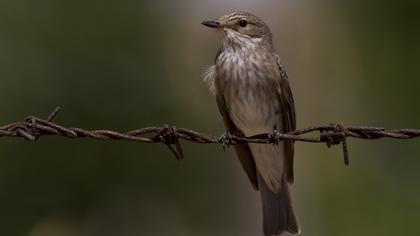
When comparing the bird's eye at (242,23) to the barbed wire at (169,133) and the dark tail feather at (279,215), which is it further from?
the barbed wire at (169,133)

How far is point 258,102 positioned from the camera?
19.4ft

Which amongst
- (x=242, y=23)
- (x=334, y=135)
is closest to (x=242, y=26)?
(x=242, y=23)

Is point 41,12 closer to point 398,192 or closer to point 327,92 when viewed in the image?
point 327,92

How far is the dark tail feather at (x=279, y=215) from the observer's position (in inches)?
244

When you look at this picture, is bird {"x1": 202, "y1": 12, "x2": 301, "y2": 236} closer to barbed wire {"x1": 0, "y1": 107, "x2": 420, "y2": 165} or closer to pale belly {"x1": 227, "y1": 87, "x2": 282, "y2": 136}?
pale belly {"x1": 227, "y1": 87, "x2": 282, "y2": 136}

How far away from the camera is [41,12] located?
340 inches

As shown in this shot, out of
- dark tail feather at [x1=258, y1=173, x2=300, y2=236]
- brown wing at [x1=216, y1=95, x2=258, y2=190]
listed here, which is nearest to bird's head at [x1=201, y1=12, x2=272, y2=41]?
brown wing at [x1=216, y1=95, x2=258, y2=190]

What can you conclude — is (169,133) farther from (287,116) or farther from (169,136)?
(287,116)

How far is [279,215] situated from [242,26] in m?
1.29

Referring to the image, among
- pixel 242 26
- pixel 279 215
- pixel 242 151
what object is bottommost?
pixel 279 215

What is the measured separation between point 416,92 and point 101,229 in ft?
10.3

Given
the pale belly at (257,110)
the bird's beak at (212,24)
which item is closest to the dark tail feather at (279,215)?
the pale belly at (257,110)

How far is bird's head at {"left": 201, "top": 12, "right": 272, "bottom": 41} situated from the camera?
6220 millimetres

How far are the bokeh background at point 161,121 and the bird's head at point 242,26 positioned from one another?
2.05 m
